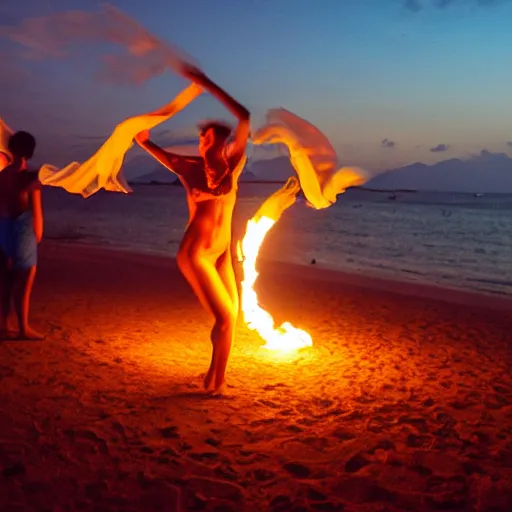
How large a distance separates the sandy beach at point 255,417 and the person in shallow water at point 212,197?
905mm

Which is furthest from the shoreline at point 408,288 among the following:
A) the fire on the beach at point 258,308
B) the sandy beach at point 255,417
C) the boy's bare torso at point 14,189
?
the boy's bare torso at point 14,189

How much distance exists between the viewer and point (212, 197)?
16.9ft

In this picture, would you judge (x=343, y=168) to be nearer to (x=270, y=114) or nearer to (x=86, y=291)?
(x=270, y=114)

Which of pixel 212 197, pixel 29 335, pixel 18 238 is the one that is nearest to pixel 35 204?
pixel 18 238

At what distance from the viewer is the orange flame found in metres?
6.59

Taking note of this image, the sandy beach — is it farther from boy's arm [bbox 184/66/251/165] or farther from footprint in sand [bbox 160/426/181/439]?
boy's arm [bbox 184/66/251/165]

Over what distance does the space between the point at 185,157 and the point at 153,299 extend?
210 inches

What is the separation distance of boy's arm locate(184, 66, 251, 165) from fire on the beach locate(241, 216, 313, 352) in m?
1.34

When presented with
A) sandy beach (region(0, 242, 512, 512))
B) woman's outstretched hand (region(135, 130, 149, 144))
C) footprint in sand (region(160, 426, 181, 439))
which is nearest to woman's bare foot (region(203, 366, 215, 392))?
sandy beach (region(0, 242, 512, 512))

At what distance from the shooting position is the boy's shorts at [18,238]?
257 inches

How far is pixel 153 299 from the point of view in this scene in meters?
10.2

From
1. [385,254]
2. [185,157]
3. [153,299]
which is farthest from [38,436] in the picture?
[385,254]

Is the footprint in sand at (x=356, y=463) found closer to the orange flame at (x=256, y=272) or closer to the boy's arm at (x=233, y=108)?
the boy's arm at (x=233, y=108)

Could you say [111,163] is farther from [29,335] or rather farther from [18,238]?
[29,335]
